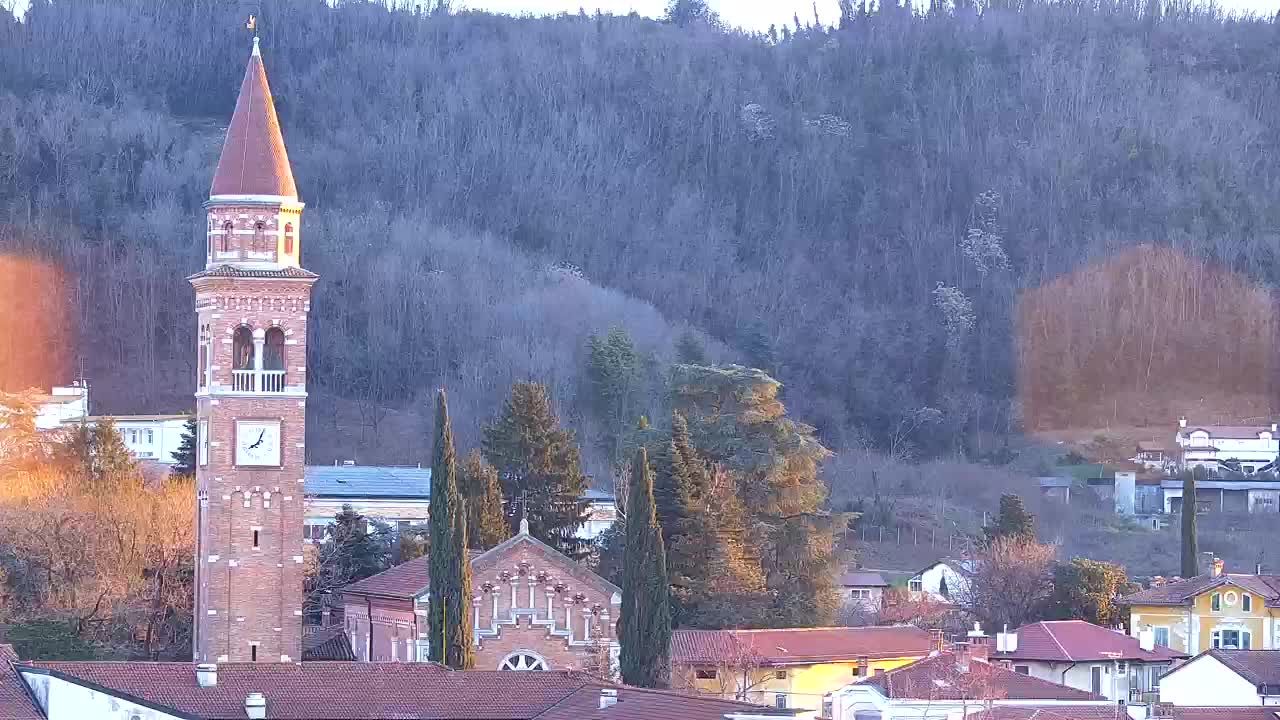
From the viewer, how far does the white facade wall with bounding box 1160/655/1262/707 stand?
5219cm

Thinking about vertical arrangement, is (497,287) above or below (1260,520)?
above

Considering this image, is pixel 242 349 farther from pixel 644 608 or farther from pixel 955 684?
pixel 955 684

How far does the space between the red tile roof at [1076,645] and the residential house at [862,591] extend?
38.1 feet

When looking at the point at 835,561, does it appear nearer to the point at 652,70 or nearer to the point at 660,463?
the point at 660,463

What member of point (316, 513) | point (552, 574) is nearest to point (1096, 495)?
point (316, 513)

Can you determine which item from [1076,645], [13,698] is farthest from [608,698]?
[1076,645]

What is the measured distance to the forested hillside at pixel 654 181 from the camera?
11912cm

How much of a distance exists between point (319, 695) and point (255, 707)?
2407 millimetres

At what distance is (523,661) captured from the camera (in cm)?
5544

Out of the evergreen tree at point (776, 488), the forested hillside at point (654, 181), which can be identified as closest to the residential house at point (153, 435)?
the forested hillside at point (654, 181)

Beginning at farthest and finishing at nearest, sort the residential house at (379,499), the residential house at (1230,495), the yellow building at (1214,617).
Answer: the residential house at (1230,495), the residential house at (379,499), the yellow building at (1214,617)

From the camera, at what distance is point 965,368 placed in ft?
431

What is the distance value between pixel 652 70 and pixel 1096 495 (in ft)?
197

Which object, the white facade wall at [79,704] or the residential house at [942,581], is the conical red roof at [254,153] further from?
the residential house at [942,581]
